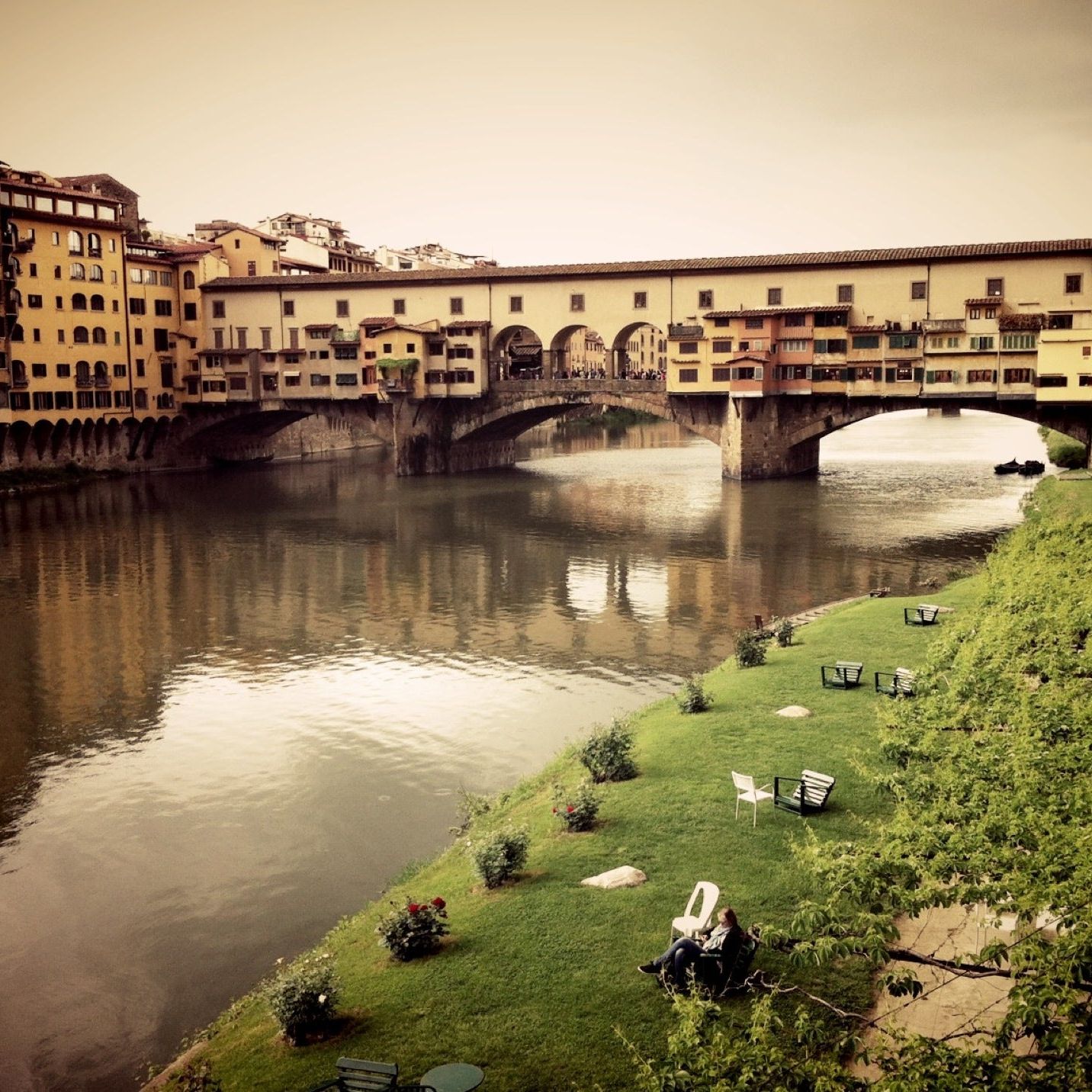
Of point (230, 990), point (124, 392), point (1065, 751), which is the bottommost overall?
point (230, 990)

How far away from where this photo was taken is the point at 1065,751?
1291cm

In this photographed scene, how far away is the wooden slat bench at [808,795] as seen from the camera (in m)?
16.4

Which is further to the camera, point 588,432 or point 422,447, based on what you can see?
point 588,432

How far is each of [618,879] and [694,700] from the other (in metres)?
8.18

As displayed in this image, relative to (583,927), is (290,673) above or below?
below

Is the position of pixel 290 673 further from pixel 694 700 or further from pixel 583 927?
pixel 583 927

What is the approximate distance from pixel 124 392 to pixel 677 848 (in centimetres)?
7224

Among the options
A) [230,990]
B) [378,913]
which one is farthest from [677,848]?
[230,990]

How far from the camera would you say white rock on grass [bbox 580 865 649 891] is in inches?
581

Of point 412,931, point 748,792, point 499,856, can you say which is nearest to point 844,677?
point 748,792

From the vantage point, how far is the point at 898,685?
21703 mm

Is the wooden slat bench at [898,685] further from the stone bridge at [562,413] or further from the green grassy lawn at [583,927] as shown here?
the stone bridge at [562,413]

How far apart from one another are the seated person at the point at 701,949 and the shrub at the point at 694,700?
1067 cm

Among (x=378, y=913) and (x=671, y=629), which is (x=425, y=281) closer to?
(x=671, y=629)
